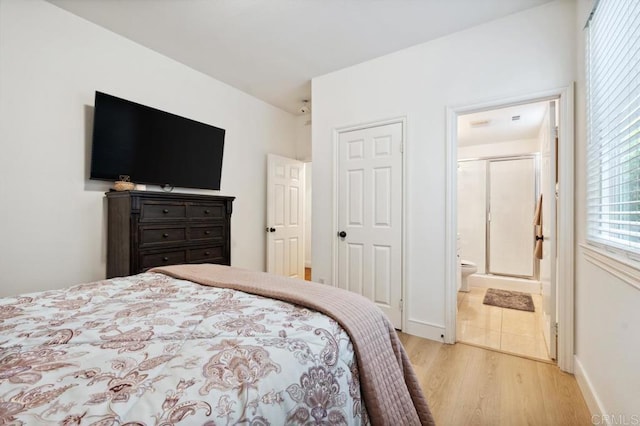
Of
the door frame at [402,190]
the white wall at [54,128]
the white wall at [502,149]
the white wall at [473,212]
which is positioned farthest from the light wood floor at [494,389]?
the white wall at [502,149]

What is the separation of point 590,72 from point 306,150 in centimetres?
343

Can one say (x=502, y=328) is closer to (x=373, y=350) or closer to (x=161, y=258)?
(x=373, y=350)

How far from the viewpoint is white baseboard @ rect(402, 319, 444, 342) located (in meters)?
2.55

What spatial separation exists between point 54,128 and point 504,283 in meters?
5.48

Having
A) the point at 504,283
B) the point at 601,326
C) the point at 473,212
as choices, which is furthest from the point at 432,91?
the point at 504,283

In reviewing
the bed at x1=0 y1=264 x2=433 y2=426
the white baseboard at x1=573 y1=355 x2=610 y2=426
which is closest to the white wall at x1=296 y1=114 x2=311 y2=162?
the bed at x1=0 y1=264 x2=433 y2=426

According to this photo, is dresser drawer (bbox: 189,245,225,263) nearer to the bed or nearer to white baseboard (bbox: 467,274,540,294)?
the bed

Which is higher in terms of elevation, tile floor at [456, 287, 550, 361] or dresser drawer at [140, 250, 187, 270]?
dresser drawer at [140, 250, 187, 270]

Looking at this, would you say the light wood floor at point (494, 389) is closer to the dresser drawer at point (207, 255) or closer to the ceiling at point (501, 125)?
the dresser drawer at point (207, 255)

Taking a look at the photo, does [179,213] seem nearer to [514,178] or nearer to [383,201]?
[383,201]

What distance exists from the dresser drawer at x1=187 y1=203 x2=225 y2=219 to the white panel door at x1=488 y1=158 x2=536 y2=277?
420cm

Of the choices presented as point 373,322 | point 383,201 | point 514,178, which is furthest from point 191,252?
point 514,178

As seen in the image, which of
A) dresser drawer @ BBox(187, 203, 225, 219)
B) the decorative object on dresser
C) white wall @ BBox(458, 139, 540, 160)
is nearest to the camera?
the decorative object on dresser

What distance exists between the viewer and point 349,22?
2.42 meters
